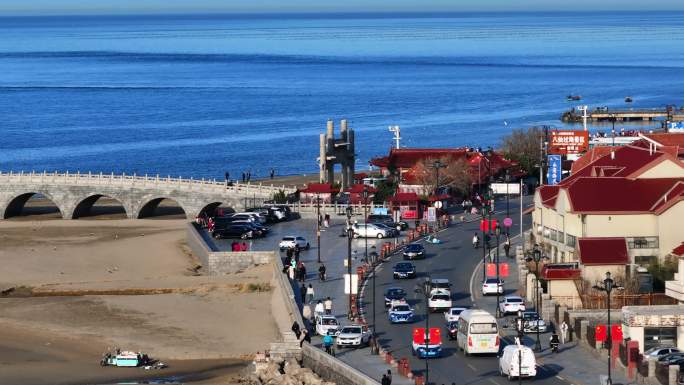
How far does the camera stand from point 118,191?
99.0m

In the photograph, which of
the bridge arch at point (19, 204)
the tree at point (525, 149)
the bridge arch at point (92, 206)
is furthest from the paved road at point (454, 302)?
the bridge arch at point (19, 204)

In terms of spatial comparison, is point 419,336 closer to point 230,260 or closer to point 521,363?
point 521,363

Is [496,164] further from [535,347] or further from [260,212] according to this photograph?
[535,347]

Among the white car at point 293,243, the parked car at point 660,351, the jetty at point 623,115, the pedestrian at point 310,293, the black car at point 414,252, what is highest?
the jetty at point 623,115

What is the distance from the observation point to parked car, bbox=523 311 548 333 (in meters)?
49.8

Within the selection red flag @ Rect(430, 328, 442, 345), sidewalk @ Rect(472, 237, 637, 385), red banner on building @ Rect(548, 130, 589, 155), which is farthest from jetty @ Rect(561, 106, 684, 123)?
red flag @ Rect(430, 328, 442, 345)

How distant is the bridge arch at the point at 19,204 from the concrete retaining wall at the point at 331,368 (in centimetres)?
5342

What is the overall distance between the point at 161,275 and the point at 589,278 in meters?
25.6

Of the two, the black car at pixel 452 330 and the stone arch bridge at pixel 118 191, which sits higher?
the stone arch bridge at pixel 118 191

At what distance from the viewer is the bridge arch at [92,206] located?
100 m

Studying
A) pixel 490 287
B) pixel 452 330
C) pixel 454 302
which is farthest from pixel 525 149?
pixel 452 330

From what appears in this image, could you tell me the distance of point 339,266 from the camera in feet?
218

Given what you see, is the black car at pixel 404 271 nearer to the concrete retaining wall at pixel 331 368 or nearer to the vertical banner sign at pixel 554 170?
the concrete retaining wall at pixel 331 368

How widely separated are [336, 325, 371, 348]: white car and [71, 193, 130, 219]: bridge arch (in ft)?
170
